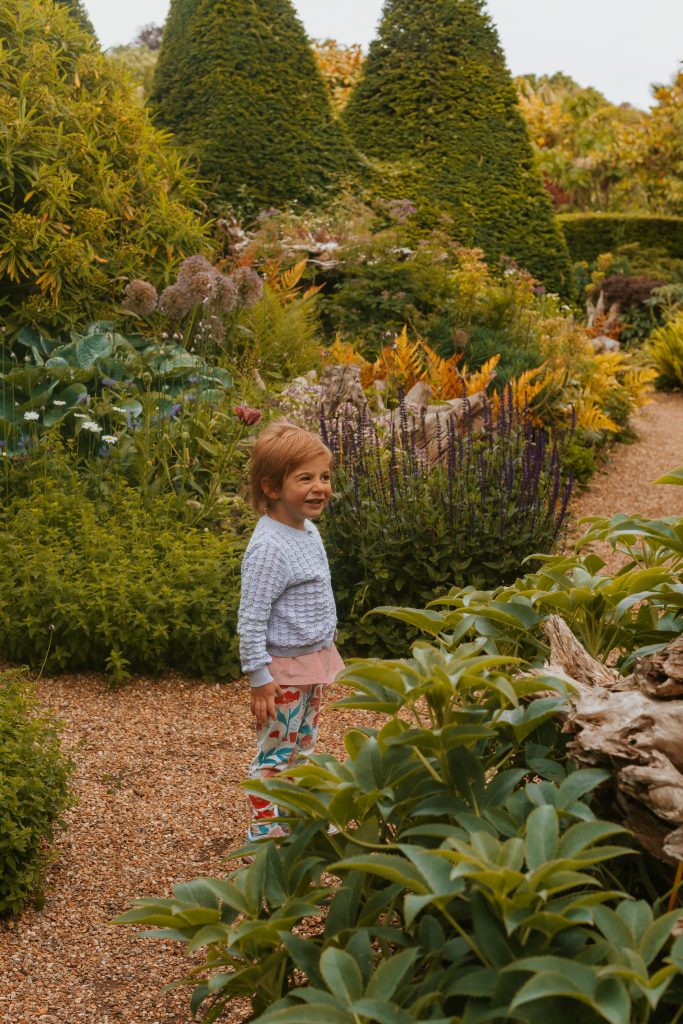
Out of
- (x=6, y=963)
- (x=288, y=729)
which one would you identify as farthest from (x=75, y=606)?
(x=6, y=963)

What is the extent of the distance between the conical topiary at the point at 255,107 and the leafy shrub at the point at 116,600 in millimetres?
6391

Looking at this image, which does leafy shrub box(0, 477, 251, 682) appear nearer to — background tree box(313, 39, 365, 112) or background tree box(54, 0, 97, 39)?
background tree box(54, 0, 97, 39)

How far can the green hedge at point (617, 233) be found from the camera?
17922mm

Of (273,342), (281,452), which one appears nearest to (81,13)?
(273,342)

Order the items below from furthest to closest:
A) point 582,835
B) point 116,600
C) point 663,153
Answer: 1. point 663,153
2. point 116,600
3. point 582,835

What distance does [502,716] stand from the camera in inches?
67.3

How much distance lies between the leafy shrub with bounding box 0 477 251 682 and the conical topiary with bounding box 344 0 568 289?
732cm

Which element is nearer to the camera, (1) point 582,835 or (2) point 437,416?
(1) point 582,835

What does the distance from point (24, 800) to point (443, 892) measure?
5.48 feet

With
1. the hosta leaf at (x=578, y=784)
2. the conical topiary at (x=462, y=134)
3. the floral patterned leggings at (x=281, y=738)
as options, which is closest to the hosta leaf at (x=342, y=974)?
the hosta leaf at (x=578, y=784)

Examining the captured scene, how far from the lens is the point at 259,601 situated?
2.83m

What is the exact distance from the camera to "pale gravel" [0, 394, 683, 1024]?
242 centimetres

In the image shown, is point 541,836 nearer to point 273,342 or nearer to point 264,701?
point 264,701

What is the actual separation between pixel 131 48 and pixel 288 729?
3702 centimetres
